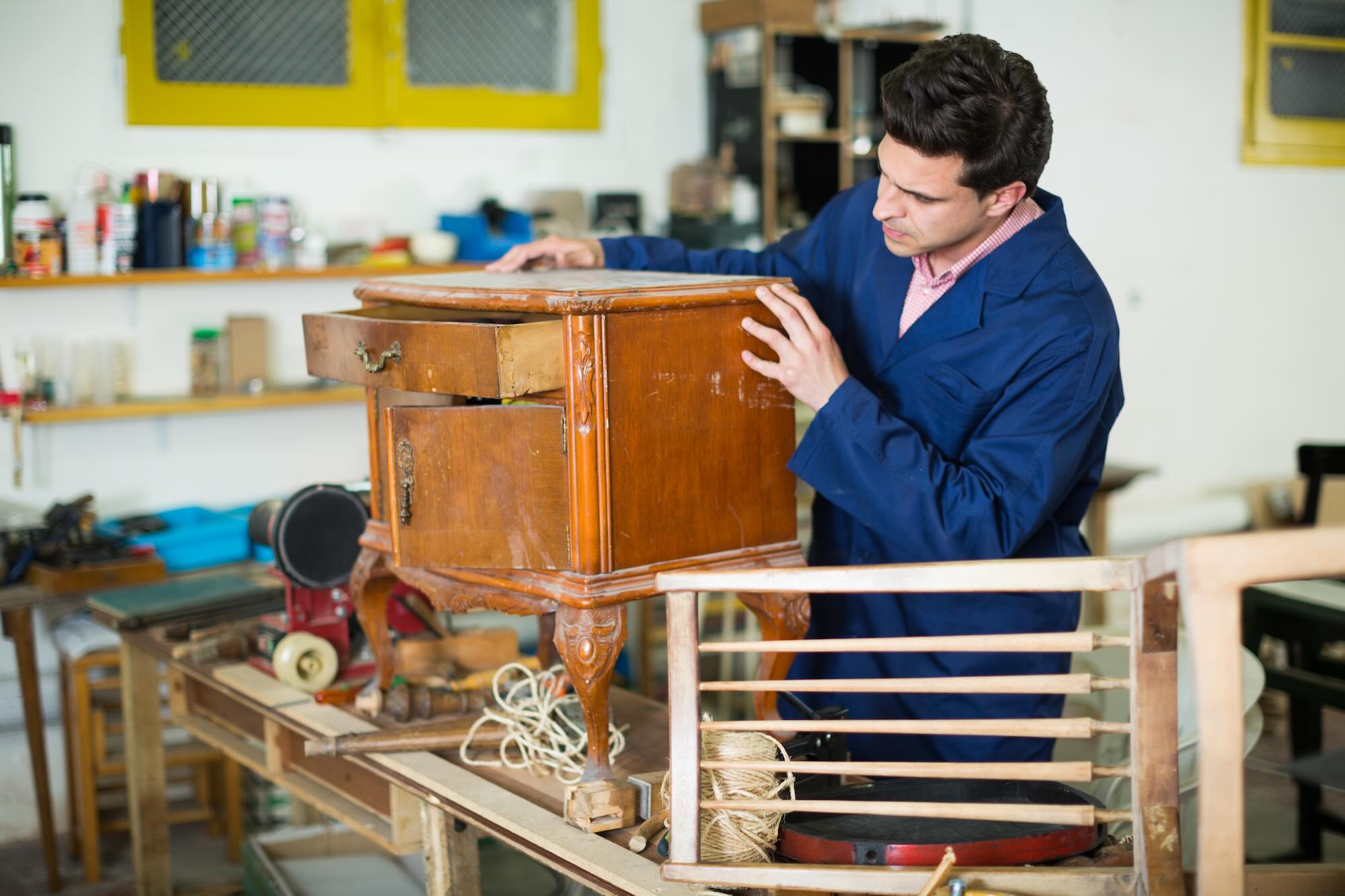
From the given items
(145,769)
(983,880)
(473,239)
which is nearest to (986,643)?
(983,880)

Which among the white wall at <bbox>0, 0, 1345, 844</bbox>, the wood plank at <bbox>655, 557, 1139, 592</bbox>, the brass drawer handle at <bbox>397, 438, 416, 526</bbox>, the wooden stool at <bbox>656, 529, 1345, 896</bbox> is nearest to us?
the wooden stool at <bbox>656, 529, 1345, 896</bbox>

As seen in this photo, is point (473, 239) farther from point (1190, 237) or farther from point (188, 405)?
point (1190, 237)

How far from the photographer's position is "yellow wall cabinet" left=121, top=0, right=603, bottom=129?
4.16 meters

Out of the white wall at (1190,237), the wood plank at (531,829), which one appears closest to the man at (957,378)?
the wood plank at (531,829)

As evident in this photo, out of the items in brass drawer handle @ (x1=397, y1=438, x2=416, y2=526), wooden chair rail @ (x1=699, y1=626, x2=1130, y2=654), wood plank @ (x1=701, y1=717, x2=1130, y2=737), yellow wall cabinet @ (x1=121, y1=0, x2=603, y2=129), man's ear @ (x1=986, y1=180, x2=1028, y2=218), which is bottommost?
wood plank @ (x1=701, y1=717, x2=1130, y2=737)

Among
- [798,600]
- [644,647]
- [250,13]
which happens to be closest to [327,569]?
[798,600]

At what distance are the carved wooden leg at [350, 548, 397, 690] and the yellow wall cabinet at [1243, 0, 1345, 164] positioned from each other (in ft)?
18.5

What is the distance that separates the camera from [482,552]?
1.80 metres

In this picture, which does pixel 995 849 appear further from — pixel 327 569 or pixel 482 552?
pixel 327 569

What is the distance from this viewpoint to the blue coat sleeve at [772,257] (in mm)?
2180

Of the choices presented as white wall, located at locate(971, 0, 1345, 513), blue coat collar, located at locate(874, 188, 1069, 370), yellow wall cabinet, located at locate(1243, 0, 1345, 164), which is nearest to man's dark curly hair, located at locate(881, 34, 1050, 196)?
blue coat collar, located at locate(874, 188, 1069, 370)

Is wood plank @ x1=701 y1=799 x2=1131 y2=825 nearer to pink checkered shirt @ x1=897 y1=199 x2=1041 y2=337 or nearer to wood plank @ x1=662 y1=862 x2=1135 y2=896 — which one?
wood plank @ x1=662 y1=862 x2=1135 y2=896

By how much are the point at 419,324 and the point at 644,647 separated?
269cm

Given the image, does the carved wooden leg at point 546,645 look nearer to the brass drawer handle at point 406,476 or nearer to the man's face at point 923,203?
the brass drawer handle at point 406,476
